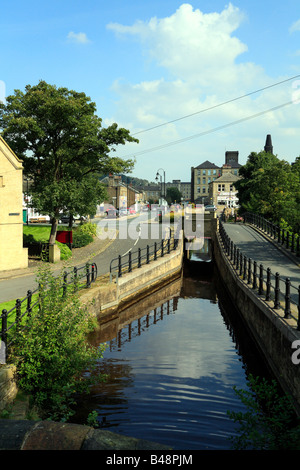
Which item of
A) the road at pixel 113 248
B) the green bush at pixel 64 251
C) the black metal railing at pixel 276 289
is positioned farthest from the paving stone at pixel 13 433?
the green bush at pixel 64 251

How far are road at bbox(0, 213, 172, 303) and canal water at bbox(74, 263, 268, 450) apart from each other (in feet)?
14.3

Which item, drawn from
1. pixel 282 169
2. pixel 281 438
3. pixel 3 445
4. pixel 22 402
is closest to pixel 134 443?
pixel 3 445

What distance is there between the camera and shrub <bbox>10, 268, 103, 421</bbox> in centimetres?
914

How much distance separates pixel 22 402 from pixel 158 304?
14.7 metres

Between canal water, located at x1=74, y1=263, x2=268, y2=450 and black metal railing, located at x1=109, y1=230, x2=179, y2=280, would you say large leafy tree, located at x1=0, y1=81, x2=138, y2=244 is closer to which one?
black metal railing, located at x1=109, y1=230, x2=179, y2=280

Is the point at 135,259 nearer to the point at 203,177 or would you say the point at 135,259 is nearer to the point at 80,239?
the point at 80,239

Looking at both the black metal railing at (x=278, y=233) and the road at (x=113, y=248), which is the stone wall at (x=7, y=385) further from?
the black metal railing at (x=278, y=233)

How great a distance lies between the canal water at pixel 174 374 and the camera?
9.03 meters

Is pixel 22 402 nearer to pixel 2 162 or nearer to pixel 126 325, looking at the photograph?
pixel 126 325

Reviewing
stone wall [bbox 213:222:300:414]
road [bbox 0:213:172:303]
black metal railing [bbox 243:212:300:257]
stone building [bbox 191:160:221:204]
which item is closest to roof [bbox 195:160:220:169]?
stone building [bbox 191:160:221:204]

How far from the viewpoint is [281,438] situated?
246 inches

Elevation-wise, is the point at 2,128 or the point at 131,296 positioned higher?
the point at 2,128

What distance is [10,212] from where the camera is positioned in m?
23.9

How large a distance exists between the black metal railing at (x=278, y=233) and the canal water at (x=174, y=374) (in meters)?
6.39
